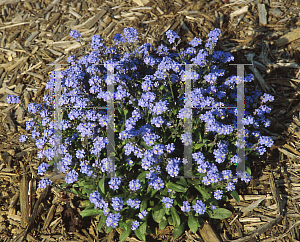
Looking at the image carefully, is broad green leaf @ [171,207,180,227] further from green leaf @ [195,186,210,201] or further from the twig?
the twig

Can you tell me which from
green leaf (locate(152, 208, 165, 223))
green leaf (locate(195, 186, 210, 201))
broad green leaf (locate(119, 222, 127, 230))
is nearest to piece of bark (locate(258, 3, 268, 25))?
green leaf (locate(195, 186, 210, 201))

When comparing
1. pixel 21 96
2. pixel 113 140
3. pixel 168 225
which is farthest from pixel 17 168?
pixel 168 225

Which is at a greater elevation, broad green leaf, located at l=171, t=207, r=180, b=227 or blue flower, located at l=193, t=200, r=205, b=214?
blue flower, located at l=193, t=200, r=205, b=214

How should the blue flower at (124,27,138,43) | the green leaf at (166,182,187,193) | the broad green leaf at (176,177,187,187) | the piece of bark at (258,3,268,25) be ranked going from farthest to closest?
1. the piece of bark at (258,3,268,25)
2. the blue flower at (124,27,138,43)
3. the broad green leaf at (176,177,187,187)
4. the green leaf at (166,182,187,193)

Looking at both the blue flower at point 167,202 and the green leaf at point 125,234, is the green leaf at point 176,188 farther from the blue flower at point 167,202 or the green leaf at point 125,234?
the green leaf at point 125,234

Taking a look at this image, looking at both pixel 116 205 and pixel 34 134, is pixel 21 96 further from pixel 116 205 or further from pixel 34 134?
pixel 116 205

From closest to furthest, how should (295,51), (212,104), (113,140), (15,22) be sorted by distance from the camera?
1. (212,104)
2. (113,140)
3. (295,51)
4. (15,22)

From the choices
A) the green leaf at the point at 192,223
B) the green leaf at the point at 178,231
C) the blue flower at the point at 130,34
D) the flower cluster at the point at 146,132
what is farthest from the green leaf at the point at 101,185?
the blue flower at the point at 130,34
